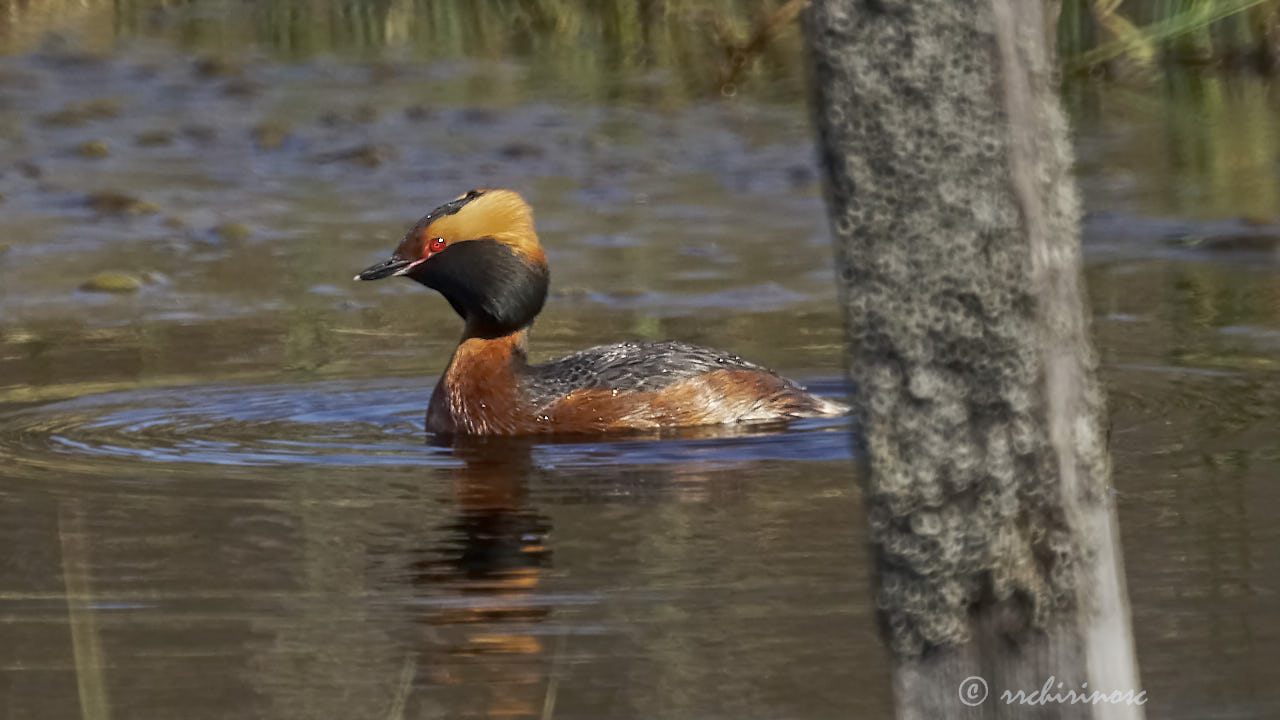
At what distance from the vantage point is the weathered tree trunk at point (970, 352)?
3.44m

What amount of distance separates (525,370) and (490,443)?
401mm

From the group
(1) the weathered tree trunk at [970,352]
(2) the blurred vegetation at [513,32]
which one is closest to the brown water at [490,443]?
(2) the blurred vegetation at [513,32]

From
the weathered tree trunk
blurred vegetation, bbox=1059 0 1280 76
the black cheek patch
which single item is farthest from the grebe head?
blurred vegetation, bbox=1059 0 1280 76

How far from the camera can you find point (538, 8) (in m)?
19.0

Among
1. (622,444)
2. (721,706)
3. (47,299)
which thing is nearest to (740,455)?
(622,444)

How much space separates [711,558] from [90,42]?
46.2 ft

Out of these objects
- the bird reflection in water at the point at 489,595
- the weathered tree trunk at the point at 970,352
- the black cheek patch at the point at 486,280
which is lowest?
the bird reflection in water at the point at 489,595

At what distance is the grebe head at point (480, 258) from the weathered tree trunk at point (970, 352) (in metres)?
5.46

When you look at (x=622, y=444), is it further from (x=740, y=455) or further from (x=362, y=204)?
(x=362, y=204)

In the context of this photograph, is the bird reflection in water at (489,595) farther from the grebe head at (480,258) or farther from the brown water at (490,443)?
the grebe head at (480,258)

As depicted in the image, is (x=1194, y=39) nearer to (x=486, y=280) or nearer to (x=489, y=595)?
(x=486, y=280)

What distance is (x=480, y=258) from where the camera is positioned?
905cm

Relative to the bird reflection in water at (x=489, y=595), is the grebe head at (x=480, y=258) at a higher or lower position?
higher

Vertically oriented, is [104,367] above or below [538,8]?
below
